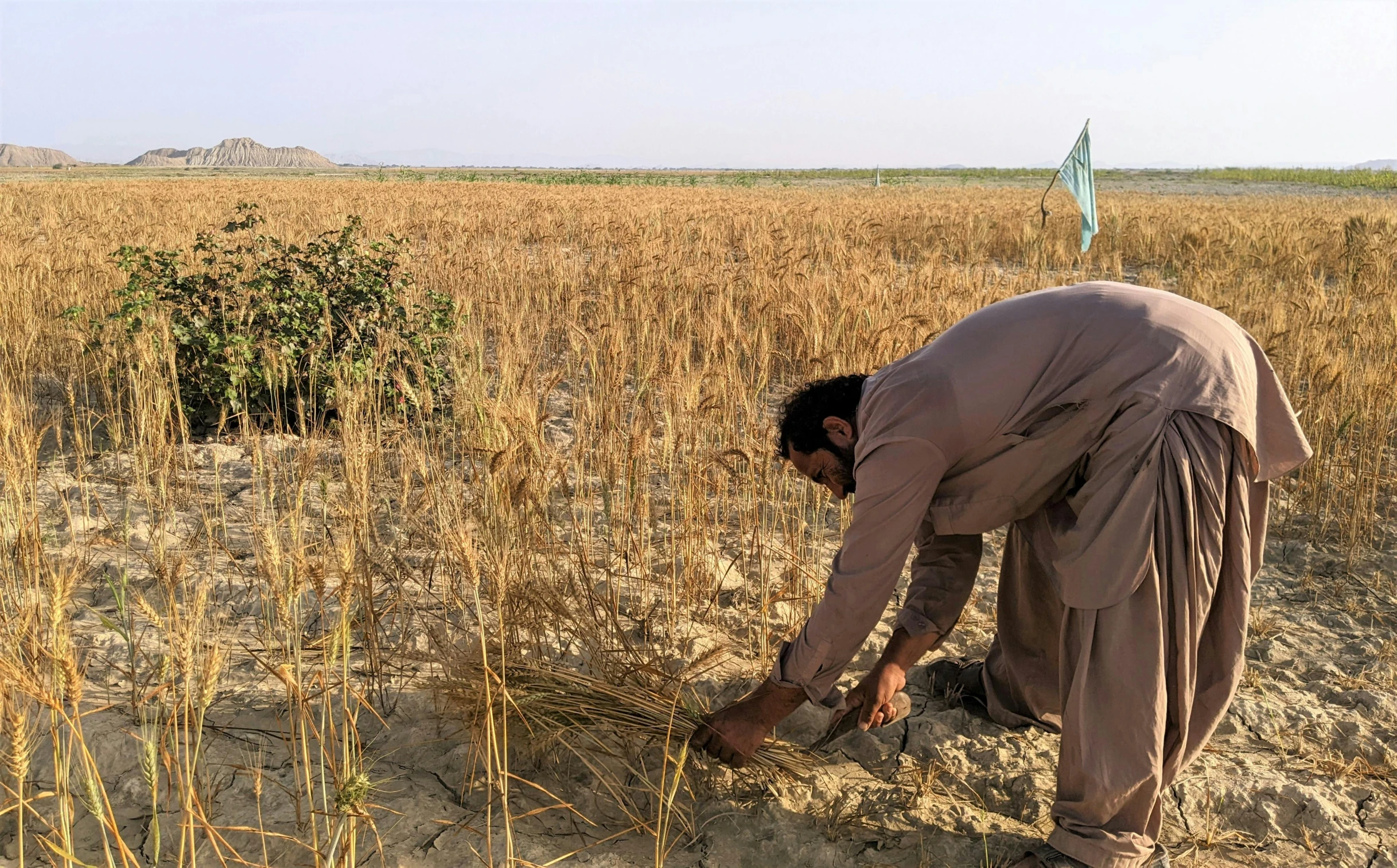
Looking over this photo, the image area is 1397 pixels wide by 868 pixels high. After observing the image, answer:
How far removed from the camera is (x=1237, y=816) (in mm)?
2029

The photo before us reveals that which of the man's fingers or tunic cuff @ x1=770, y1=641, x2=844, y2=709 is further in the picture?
the man's fingers

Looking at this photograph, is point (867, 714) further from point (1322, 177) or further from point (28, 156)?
point (28, 156)

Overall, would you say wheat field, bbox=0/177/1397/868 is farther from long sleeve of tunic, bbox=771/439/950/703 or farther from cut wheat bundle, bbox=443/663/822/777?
long sleeve of tunic, bbox=771/439/950/703

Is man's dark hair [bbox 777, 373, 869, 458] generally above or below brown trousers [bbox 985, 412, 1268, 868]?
above

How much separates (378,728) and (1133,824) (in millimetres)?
1649

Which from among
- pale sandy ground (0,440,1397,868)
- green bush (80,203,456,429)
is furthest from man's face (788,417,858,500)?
green bush (80,203,456,429)

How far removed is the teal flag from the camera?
5.79 metres

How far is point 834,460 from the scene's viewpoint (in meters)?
1.83

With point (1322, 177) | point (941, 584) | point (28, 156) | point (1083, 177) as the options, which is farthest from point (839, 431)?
point (28, 156)

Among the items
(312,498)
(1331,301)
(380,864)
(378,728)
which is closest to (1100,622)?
(380,864)

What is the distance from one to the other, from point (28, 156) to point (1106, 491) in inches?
7550

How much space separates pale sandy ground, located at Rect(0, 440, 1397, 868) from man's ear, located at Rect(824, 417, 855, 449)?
0.79 m

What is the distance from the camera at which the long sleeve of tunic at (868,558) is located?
1661 millimetres

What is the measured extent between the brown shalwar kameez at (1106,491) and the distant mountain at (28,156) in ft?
574
